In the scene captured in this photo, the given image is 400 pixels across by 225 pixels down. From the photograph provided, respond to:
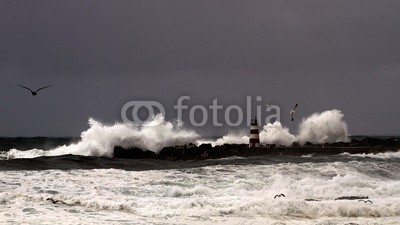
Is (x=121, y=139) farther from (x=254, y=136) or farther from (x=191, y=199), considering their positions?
(x=191, y=199)

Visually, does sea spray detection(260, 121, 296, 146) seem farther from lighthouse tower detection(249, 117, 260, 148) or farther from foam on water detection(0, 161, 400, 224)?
foam on water detection(0, 161, 400, 224)

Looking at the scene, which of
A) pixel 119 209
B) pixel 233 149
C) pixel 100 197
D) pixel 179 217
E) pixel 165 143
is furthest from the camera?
pixel 165 143

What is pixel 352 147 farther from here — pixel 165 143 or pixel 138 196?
pixel 138 196

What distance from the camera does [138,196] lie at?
10.5 m

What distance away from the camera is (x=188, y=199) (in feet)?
31.4

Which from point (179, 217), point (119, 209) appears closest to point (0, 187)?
point (119, 209)

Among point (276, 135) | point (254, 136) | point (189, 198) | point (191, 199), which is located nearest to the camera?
point (191, 199)

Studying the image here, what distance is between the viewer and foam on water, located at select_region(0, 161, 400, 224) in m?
8.47

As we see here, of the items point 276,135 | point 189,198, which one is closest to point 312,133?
point 276,135

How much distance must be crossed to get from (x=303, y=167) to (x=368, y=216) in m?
8.59

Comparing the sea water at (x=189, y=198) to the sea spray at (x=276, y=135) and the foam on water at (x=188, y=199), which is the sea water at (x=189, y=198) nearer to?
the foam on water at (x=188, y=199)

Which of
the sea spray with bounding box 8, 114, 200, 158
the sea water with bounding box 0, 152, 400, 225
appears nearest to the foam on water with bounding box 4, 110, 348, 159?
the sea spray with bounding box 8, 114, 200, 158

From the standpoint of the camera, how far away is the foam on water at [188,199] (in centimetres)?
847

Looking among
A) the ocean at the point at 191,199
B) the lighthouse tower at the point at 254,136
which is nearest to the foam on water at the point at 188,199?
the ocean at the point at 191,199
